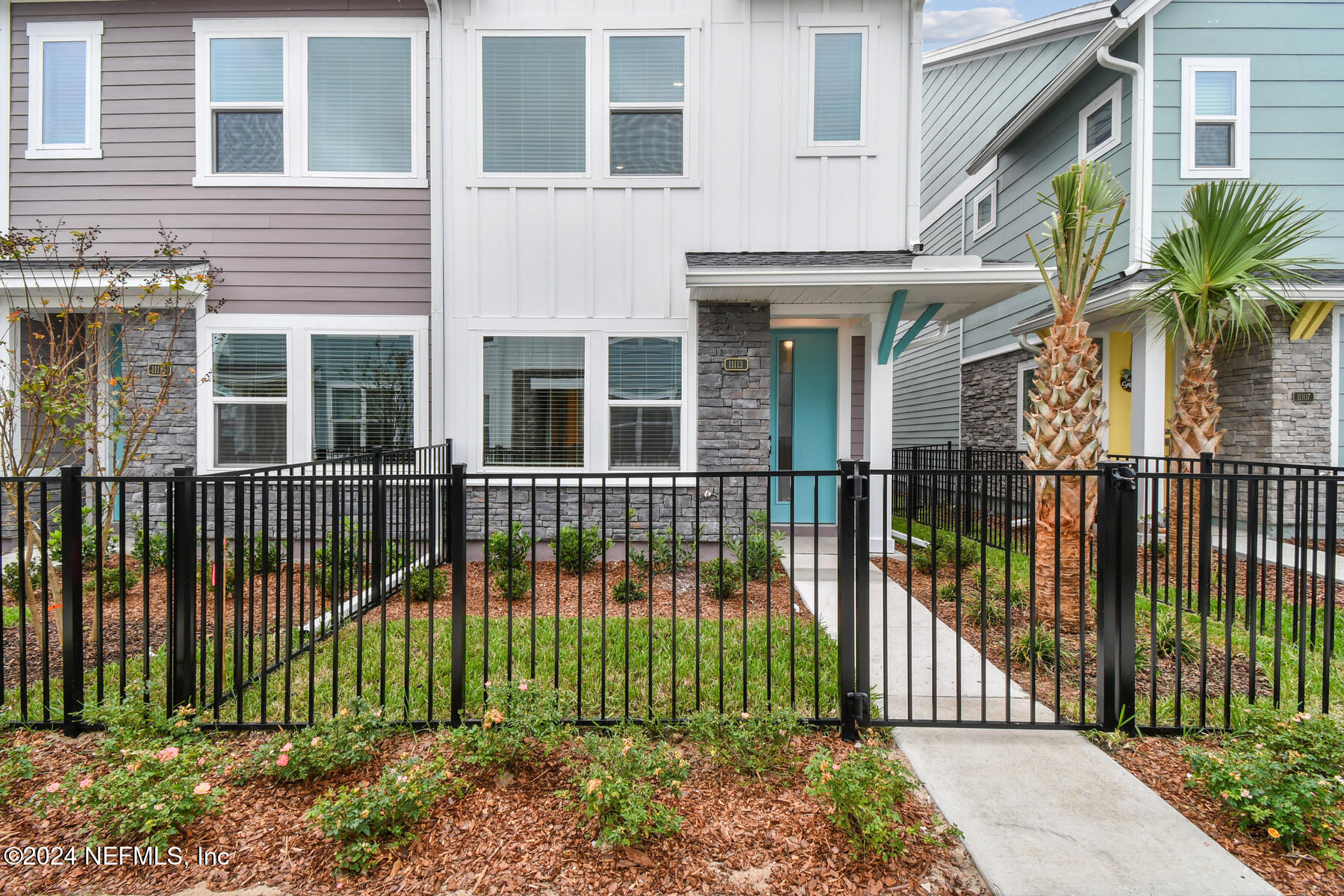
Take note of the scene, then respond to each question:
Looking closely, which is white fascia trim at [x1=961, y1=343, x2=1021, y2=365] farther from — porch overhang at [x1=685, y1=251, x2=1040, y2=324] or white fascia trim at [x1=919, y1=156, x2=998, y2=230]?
porch overhang at [x1=685, y1=251, x2=1040, y2=324]

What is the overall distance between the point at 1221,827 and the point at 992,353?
924cm

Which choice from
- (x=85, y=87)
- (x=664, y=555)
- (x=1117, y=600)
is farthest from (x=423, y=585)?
(x=85, y=87)

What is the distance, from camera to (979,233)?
11164 mm

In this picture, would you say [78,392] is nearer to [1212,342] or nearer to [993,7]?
[1212,342]

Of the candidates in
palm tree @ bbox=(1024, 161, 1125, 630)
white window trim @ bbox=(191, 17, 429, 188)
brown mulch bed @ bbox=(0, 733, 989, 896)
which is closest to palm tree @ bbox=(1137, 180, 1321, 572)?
palm tree @ bbox=(1024, 161, 1125, 630)

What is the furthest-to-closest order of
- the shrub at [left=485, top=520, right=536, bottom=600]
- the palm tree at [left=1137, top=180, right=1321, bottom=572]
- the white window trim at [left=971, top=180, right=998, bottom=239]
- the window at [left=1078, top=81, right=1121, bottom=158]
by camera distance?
the white window trim at [left=971, top=180, right=998, bottom=239] < the window at [left=1078, top=81, right=1121, bottom=158] < the palm tree at [left=1137, top=180, right=1321, bottom=572] < the shrub at [left=485, top=520, right=536, bottom=600]

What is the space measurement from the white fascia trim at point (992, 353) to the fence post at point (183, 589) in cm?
1021

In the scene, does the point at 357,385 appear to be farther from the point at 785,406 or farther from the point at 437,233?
the point at 785,406

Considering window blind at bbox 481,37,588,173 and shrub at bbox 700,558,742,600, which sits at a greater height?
window blind at bbox 481,37,588,173

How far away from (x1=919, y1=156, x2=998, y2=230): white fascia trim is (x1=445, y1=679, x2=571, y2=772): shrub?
31.9 ft

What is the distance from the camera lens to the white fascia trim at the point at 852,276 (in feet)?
18.0

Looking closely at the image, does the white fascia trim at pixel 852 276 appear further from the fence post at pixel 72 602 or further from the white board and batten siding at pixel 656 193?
the fence post at pixel 72 602

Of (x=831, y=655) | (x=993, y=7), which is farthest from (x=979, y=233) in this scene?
(x=993, y=7)

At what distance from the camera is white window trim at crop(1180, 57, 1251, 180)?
24.0ft
